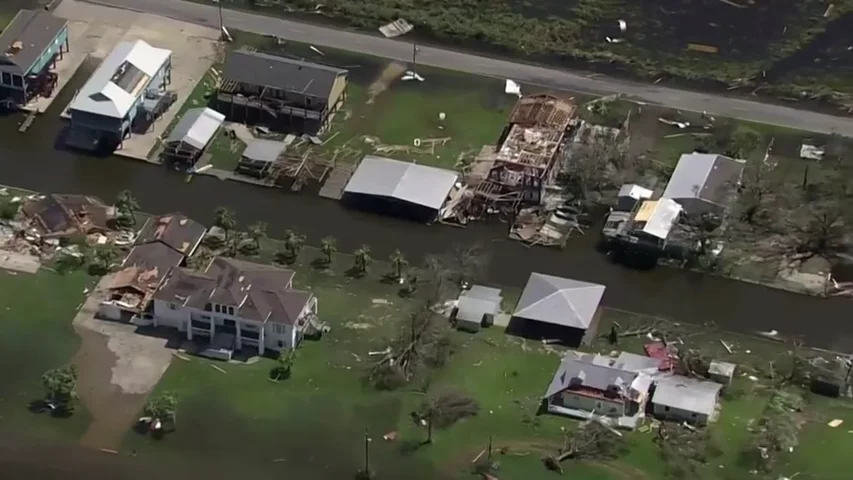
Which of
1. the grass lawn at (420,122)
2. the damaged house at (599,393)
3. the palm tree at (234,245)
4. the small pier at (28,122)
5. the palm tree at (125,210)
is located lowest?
the damaged house at (599,393)

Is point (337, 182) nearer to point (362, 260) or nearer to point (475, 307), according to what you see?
point (362, 260)

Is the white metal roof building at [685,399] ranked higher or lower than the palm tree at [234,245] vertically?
lower

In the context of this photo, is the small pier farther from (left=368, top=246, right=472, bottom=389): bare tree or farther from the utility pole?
(left=368, top=246, right=472, bottom=389): bare tree

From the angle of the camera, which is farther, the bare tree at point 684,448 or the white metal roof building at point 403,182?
the white metal roof building at point 403,182

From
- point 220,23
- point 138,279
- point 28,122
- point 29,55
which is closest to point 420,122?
point 220,23

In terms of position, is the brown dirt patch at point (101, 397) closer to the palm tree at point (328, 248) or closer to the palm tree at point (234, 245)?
the palm tree at point (234, 245)

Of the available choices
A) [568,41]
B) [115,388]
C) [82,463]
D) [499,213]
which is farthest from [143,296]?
→ [568,41]

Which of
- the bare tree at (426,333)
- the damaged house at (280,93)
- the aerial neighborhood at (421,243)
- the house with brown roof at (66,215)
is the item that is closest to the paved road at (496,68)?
the aerial neighborhood at (421,243)

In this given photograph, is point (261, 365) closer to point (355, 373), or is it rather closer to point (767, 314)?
point (355, 373)
